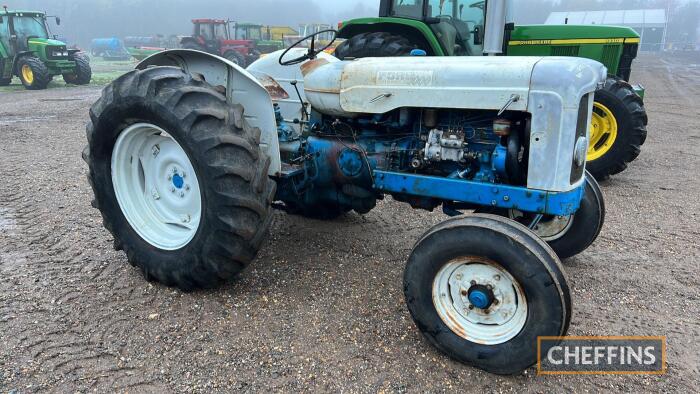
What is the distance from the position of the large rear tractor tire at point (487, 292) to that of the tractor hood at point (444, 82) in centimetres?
62

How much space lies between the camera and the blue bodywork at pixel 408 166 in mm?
2576

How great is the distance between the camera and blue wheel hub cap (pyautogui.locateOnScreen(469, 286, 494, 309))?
2303 millimetres

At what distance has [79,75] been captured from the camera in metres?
15.5

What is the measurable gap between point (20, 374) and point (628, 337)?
9.53ft

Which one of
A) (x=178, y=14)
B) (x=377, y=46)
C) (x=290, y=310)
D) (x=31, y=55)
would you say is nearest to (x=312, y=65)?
(x=290, y=310)

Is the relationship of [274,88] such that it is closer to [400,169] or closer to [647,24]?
[400,169]

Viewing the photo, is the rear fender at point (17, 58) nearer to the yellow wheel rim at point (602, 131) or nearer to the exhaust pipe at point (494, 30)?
the exhaust pipe at point (494, 30)

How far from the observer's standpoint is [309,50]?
3.29 meters

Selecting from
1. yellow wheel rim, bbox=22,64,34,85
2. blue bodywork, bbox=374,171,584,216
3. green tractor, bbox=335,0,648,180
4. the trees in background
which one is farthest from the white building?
blue bodywork, bbox=374,171,584,216

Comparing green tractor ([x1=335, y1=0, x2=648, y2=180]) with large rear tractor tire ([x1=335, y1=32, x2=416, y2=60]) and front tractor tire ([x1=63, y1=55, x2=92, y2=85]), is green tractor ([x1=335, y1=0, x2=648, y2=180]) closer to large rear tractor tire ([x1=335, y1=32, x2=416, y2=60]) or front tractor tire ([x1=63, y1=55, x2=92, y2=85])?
large rear tractor tire ([x1=335, y1=32, x2=416, y2=60])

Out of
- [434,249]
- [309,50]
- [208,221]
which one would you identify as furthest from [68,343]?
[309,50]

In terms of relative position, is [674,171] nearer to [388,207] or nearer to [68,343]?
[388,207]

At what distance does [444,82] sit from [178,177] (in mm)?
1650

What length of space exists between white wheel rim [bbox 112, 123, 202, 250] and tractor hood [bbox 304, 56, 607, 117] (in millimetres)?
900
